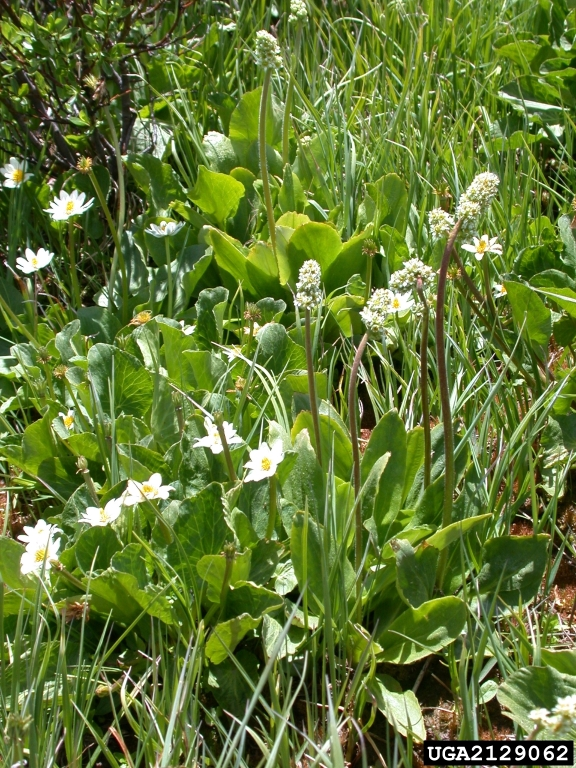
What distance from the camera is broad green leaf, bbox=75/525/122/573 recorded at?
1674mm

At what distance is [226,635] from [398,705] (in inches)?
15.3

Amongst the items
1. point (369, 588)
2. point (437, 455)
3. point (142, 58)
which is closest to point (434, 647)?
point (369, 588)

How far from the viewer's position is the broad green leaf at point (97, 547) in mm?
1674

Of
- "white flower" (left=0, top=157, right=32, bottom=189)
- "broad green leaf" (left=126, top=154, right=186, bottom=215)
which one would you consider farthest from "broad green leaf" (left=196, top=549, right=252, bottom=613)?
"white flower" (left=0, top=157, right=32, bottom=189)

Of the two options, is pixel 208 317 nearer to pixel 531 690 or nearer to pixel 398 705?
pixel 398 705

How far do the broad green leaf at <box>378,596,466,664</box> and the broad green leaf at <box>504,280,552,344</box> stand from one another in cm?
84

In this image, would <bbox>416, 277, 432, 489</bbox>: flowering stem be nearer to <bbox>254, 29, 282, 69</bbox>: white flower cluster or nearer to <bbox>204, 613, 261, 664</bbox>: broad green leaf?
<bbox>204, 613, 261, 664</bbox>: broad green leaf

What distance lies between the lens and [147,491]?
1758mm

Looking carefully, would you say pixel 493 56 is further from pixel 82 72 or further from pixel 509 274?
pixel 82 72

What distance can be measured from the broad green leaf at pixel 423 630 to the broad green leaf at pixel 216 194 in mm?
1607

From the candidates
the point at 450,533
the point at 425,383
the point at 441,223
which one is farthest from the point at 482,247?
the point at 450,533

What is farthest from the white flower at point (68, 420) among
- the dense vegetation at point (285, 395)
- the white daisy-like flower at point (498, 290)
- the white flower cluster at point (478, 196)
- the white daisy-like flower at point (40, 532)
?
the white daisy-like flower at point (498, 290)

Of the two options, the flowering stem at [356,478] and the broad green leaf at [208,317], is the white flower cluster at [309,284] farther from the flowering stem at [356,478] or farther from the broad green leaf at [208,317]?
the broad green leaf at [208,317]

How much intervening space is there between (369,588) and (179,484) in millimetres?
516
